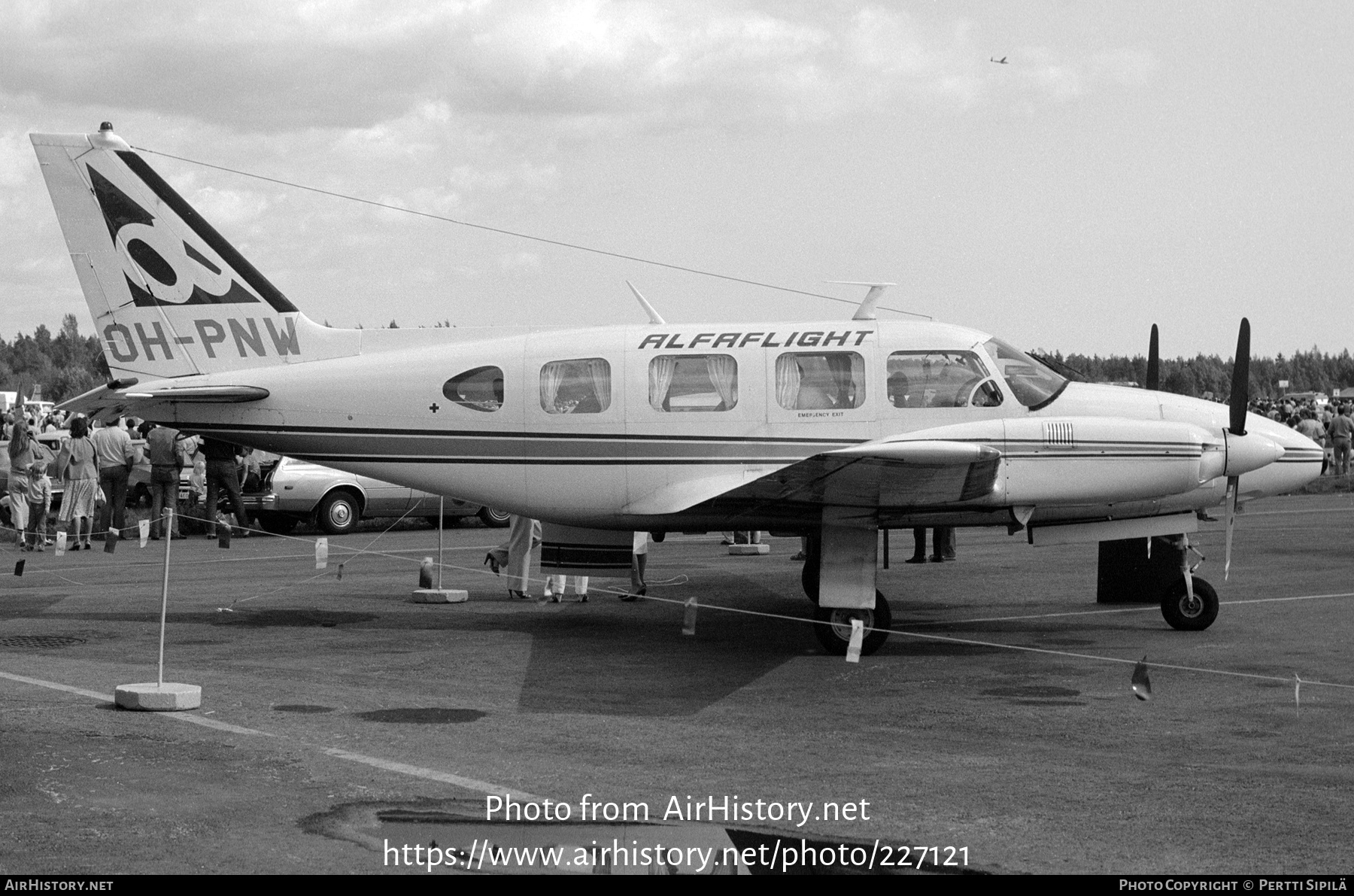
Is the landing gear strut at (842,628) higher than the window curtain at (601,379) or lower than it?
lower

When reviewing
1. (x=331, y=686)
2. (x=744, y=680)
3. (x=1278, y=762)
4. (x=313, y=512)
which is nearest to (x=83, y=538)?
(x=313, y=512)

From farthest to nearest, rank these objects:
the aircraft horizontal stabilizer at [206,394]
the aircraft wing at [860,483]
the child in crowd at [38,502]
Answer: the child in crowd at [38,502] < the aircraft horizontal stabilizer at [206,394] < the aircraft wing at [860,483]

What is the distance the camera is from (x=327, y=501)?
25.3 m

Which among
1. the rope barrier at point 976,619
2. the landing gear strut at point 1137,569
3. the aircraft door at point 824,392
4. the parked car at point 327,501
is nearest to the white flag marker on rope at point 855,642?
the rope barrier at point 976,619

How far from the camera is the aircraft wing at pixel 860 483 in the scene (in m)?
10.5

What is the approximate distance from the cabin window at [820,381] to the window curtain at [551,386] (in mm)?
2044

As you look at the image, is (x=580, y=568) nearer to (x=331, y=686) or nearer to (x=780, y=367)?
(x=780, y=367)

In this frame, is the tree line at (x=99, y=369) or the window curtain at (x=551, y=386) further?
the tree line at (x=99, y=369)

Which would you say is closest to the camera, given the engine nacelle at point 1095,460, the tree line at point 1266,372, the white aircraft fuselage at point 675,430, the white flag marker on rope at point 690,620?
the engine nacelle at point 1095,460

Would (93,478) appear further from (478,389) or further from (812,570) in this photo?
(812,570)

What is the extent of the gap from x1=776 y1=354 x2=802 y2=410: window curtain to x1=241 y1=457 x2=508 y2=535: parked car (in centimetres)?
1229

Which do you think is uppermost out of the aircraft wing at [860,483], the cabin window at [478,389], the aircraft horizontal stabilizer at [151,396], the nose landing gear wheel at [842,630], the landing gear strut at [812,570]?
the cabin window at [478,389]

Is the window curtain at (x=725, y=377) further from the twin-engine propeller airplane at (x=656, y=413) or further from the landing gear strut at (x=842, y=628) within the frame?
the landing gear strut at (x=842, y=628)

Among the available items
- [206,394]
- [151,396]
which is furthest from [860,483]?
[151,396]
